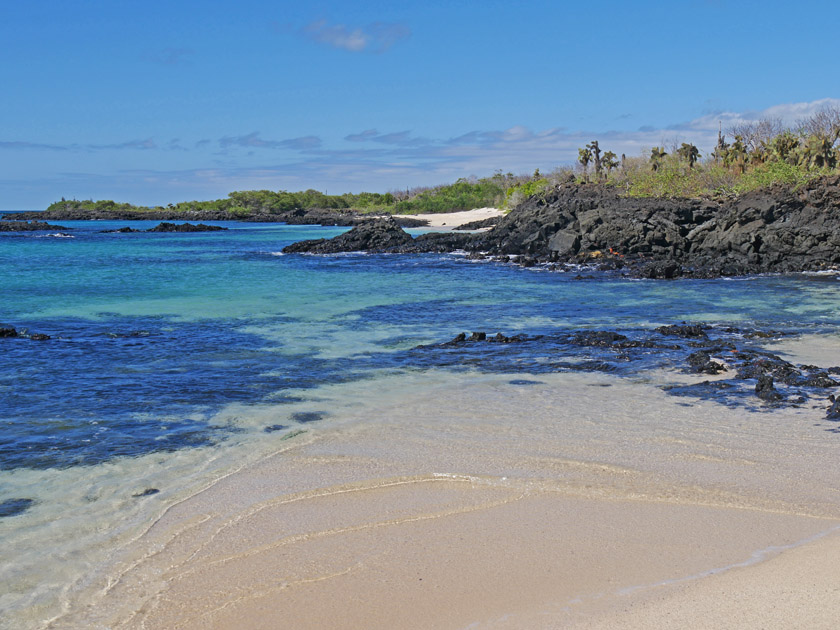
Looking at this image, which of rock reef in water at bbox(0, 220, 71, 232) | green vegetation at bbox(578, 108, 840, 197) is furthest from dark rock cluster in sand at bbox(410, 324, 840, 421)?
rock reef in water at bbox(0, 220, 71, 232)

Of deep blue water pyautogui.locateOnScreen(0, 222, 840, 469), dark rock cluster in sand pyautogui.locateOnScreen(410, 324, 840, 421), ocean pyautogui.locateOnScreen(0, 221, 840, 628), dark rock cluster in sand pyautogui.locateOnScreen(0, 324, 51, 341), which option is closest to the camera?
ocean pyautogui.locateOnScreen(0, 221, 840, 628)

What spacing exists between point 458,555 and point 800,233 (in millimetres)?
29129

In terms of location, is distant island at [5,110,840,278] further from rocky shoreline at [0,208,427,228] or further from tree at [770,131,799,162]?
rocky shoreline at [0,208,427,228]

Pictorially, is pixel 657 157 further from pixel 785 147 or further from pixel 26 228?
pixel 26 228

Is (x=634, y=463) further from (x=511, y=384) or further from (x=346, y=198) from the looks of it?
(x=346, y=198)

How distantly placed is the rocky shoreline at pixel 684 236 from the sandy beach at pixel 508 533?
67.7 ft

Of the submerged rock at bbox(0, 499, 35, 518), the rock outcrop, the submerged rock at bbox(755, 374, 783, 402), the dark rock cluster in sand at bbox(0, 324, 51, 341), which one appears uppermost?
the rock outcrop

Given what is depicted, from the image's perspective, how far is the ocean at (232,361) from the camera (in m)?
6.22

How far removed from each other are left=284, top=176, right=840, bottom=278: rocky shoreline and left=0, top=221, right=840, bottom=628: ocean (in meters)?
3.06

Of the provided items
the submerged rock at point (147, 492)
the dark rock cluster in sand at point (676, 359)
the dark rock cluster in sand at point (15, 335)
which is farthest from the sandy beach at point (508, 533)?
the dark rock cluster in sand at point (15, 335)

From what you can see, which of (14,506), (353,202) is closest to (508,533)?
(14,506)

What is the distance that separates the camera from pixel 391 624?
13.8 ft

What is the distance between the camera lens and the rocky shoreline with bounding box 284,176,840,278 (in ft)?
95.5

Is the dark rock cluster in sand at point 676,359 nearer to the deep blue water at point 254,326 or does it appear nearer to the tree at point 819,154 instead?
the deep blue water at point 254,326
